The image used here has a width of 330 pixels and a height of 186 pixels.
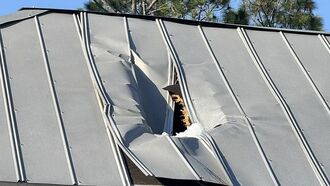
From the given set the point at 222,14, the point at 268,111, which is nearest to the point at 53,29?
the point at 268,111

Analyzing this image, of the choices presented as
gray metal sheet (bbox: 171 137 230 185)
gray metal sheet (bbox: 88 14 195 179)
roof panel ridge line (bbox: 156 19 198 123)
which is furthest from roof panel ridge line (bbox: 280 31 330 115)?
gray metal sheet (bbox: 88 14 195 179)

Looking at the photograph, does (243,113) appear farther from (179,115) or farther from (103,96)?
(103,96)

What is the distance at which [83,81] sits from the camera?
408 inches

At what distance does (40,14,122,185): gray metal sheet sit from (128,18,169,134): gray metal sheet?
2.42 ft

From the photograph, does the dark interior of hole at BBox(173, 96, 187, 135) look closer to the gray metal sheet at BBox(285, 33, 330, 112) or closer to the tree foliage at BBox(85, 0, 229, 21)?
the gray metal sheet at BBox(285, 33, 330, 112)

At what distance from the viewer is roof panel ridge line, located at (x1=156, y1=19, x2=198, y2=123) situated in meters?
10.4

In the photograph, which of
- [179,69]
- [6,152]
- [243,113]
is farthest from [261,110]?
[6,152]

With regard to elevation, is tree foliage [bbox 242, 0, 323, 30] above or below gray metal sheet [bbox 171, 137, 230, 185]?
above

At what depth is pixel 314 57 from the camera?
12078 mm

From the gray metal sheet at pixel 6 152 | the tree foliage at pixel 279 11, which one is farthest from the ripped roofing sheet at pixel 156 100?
the tree foliage at pixel 279 11

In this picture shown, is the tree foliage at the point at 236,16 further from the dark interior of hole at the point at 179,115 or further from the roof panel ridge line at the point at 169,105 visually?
the dark interior of hole at the point at 179,115

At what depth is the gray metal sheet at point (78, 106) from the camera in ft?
29.2

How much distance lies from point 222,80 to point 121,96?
5.03 feet

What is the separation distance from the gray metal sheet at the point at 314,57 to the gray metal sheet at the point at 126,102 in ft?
8.05
